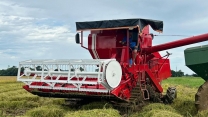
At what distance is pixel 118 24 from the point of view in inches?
361

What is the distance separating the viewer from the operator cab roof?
8996 mm

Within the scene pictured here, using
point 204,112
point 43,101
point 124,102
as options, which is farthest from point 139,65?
point 43,101

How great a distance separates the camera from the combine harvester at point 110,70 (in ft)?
26.3

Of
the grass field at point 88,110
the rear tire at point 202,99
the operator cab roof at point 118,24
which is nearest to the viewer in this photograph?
the grass field at point 88,110

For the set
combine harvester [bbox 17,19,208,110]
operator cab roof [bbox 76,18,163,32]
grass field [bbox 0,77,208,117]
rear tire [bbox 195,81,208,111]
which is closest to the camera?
grass field [bbox 0,77,208,117]

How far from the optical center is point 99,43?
1012cm

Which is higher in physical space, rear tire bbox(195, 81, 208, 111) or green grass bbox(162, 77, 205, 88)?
green grass bbox(162, 77, 205, 88)

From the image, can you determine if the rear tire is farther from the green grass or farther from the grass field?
the green grass

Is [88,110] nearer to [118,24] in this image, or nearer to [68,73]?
[68,73]

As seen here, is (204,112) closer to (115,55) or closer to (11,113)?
(115,55)

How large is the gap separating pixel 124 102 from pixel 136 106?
42 centimetres

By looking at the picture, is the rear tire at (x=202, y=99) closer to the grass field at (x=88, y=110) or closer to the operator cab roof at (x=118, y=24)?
the grass field at (x=88, y=110)

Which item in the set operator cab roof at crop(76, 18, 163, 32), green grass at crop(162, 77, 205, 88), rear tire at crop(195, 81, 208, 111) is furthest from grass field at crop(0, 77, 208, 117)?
green grass at crop(162, 77, 205, 88)

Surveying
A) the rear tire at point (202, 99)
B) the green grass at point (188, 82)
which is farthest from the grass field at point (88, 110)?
the green grass at point (188, 82)
